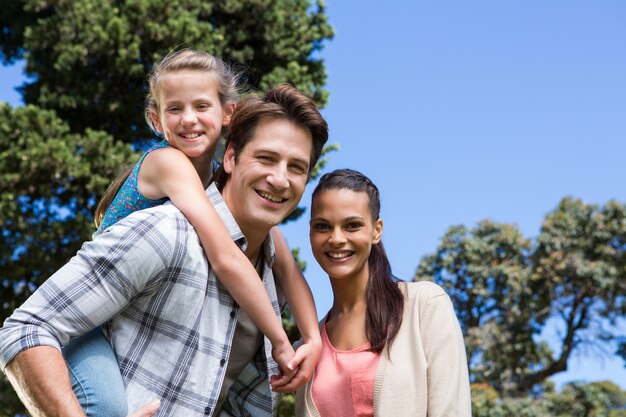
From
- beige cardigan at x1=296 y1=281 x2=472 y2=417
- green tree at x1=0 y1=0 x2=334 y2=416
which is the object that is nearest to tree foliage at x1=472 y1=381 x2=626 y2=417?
green tree at x1=0 y1=0 x2=334 y2=416

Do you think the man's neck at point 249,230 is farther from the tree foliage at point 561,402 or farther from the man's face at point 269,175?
the tree foliage at point 561,402

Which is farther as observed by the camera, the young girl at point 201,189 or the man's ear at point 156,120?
the man's ear at point 156,120

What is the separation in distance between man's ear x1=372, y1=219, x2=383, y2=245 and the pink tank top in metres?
0.45

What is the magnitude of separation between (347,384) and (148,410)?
941 millimetres

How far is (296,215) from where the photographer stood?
10805 mm

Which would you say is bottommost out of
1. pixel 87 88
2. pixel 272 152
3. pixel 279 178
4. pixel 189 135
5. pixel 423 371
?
pixel 423 371

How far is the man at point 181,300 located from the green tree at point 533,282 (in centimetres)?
1272

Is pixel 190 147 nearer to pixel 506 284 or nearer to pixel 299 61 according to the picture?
pixel 299 61

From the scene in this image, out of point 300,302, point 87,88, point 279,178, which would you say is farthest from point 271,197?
point 87,88

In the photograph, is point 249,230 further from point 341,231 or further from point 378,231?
point 378,231

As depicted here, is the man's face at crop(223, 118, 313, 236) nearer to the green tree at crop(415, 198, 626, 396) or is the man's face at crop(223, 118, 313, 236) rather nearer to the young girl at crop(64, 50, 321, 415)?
the young girl at crop(64, 50, 321, 415)

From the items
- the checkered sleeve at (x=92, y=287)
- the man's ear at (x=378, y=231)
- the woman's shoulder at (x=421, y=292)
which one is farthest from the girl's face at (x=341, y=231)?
the checkered sleeve at (x=92, y=287)

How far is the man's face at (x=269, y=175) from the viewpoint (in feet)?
8.41

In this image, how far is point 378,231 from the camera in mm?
3156
